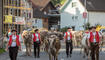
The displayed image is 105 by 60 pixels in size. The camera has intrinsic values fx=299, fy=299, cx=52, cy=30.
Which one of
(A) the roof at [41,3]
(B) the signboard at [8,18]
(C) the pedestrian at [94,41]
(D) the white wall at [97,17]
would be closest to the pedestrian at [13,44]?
(C) the pedestrian at [94,41]

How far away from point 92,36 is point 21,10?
144ft

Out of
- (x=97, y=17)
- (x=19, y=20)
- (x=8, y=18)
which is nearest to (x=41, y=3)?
(x=97, y=17)

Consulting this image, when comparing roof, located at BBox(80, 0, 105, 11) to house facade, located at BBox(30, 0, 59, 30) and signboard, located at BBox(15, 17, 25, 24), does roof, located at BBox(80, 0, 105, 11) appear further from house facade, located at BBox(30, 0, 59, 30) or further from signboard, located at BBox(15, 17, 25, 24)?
house facade, located at BBox(30, 0, 59, 30)

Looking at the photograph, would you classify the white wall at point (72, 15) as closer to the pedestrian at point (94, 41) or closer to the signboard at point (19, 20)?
the signboard at point (19, 20)

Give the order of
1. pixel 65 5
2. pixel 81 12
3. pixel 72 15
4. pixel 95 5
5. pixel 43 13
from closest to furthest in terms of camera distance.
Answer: pixel 95 5
pixel 81 12
pixel 72 15
pixel 65 5
pixel 43 13

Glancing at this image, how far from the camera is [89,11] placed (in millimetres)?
60281

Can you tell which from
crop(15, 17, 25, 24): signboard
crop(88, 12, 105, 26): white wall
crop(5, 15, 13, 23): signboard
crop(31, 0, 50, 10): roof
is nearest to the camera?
crop(5, 15, 13, 23): signboard

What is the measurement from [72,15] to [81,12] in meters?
2.85

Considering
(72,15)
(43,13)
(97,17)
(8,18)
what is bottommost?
(8,18)

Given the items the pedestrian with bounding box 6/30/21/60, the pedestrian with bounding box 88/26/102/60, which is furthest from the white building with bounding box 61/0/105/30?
the pedestrian with bounding box 6/30/21/60

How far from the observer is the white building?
198ft

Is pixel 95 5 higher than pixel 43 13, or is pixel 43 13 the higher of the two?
pixel 95 5

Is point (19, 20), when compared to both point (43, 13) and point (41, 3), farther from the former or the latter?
point (41, 3)

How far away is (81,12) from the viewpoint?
61969 millimetres
